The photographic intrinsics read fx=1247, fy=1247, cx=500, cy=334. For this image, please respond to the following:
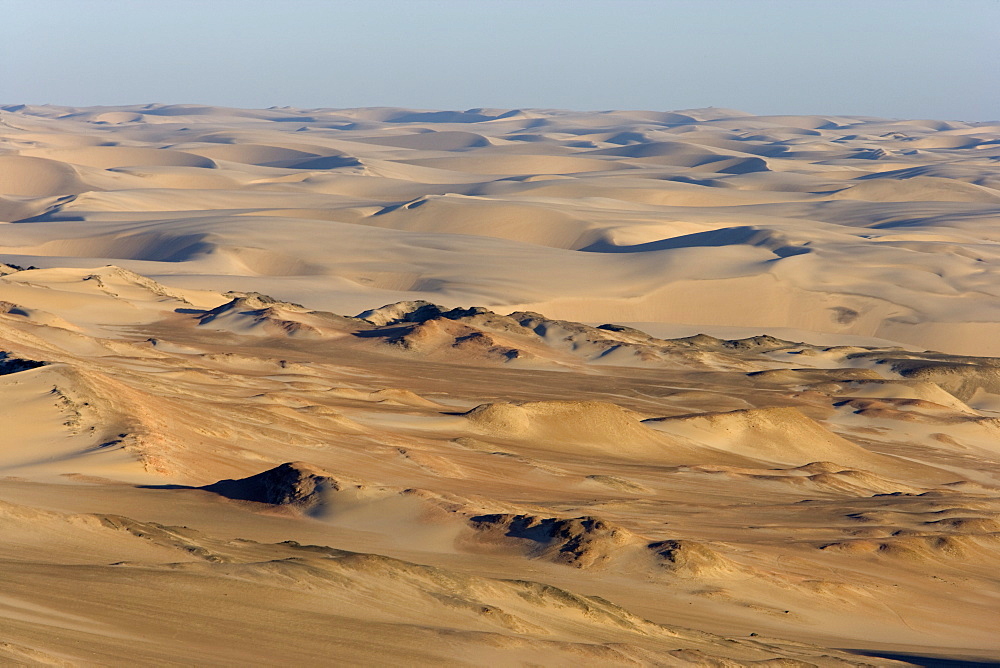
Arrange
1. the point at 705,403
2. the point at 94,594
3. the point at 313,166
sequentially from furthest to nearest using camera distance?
the point at 313,166 < the point at 705,403 < the point at 94,594

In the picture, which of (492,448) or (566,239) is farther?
(566,239)

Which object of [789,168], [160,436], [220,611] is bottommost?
[789,168]

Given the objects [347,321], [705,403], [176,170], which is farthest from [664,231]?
[176,170]

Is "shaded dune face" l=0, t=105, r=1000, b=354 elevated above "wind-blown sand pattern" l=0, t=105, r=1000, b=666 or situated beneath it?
situated beneath

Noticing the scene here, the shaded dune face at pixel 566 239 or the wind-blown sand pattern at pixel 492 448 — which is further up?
the wind-blown sand pattern at pixel 492 448

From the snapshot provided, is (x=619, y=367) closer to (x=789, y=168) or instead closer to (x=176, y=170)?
(x=176, y=170)

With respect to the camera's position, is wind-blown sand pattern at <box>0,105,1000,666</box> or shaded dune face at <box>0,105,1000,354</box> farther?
shaded dune face at <box>0,105,1000,354</box>

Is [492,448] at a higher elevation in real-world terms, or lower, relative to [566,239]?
higher

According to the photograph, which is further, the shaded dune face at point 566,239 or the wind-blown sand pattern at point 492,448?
the shaded dune face at point 566,239
